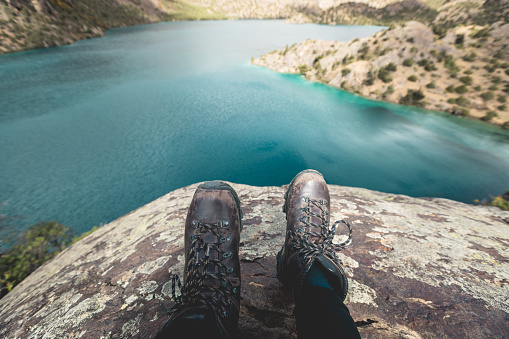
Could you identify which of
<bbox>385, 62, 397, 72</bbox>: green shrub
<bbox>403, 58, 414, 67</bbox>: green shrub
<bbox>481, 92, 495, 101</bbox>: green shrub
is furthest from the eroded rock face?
<bbox>403, 58, 414, 67</bbox>: green shrub

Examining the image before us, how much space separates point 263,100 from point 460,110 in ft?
67.9

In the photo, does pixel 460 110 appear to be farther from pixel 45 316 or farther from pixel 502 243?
pixel 45 316

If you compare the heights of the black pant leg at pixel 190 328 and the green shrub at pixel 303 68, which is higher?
the green shrub at pixel 303 68

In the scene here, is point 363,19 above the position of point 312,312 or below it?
above

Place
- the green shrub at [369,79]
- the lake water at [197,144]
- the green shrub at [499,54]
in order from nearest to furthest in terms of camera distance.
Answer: the lake water at [197,144] → the green shrub at [499,54] → the green shrub at [369,79]

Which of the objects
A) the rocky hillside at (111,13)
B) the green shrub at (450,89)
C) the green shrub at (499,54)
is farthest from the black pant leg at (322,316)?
the rocky hillside at (111,13)

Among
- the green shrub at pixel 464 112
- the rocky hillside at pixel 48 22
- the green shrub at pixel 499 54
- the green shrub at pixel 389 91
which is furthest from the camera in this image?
the rocky hillside at pixel 48 22

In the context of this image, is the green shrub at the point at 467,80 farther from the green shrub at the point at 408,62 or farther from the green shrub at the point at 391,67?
the green shrub at the point at 391,67

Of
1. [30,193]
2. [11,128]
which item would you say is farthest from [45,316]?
[11,128]

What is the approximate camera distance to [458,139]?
1767 cm

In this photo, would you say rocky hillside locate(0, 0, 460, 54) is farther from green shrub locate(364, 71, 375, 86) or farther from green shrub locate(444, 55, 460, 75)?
green shrub locate(444, 55, 460, 75)

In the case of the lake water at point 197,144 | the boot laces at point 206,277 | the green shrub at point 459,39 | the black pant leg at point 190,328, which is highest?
the green shrub at point 459,39

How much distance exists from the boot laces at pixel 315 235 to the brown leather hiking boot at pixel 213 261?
807mm

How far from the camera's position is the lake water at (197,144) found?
12.1m
